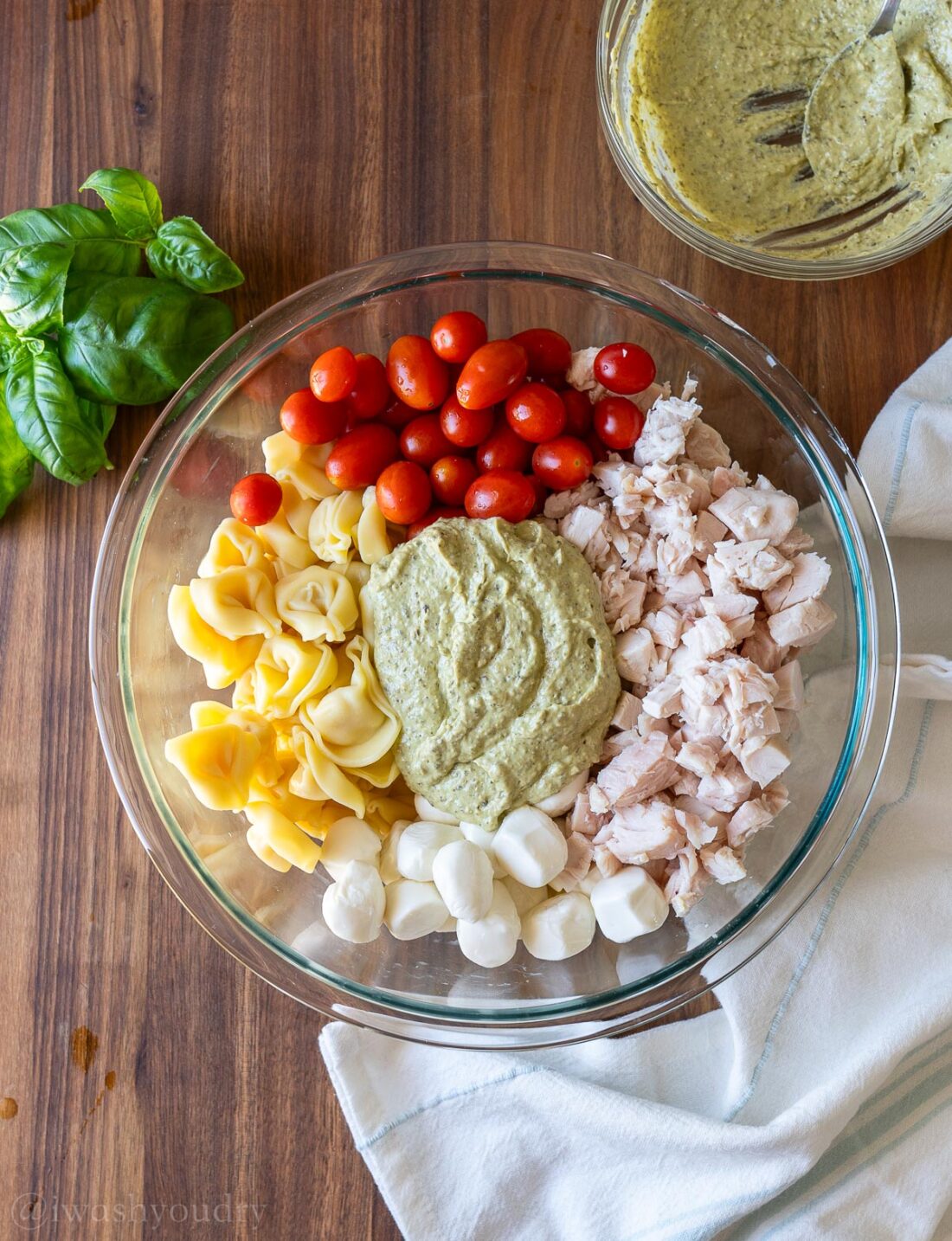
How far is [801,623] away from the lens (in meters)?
1.77

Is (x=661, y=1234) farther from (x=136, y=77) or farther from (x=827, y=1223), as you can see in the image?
(x=136, y=77)

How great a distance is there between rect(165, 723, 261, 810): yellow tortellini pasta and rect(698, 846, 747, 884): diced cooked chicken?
30.7 inches

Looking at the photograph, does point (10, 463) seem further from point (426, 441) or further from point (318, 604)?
point (426, 441)

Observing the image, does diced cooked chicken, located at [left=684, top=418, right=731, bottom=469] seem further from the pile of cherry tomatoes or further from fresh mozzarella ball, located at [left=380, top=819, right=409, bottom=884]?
fresh mozzarella ball, located at [left=380, top=819, right=409, bottom=884]

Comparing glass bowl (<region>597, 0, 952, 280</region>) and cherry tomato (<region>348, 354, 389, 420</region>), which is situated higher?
glass bowl (<region>597, 0, 952, 280</region>)

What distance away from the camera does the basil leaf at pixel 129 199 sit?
1.88m

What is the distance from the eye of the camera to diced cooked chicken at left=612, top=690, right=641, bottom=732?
183 cm

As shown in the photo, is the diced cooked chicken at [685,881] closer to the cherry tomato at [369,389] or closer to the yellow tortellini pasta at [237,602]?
the yellow tortellini pasta at [237,602]

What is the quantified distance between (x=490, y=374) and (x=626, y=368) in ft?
0.77

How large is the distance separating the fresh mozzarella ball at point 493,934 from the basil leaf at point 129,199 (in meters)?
1.36

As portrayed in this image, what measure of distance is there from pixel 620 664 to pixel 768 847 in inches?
17.0

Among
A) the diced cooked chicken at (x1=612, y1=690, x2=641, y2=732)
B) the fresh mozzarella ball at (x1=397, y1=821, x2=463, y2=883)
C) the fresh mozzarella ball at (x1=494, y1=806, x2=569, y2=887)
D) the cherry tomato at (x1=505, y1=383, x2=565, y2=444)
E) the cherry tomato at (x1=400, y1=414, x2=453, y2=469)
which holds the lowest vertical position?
the fresh mozzarella ball at (x1=397, y1=821, x2=463, y2=883)

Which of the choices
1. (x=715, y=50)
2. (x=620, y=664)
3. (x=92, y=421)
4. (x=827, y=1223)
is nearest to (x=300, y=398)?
(x=92, y=421)

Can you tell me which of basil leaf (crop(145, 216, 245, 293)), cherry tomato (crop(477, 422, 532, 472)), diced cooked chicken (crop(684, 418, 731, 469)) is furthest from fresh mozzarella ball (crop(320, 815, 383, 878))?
basil leaf (crop(145, 216, 245, 293))
